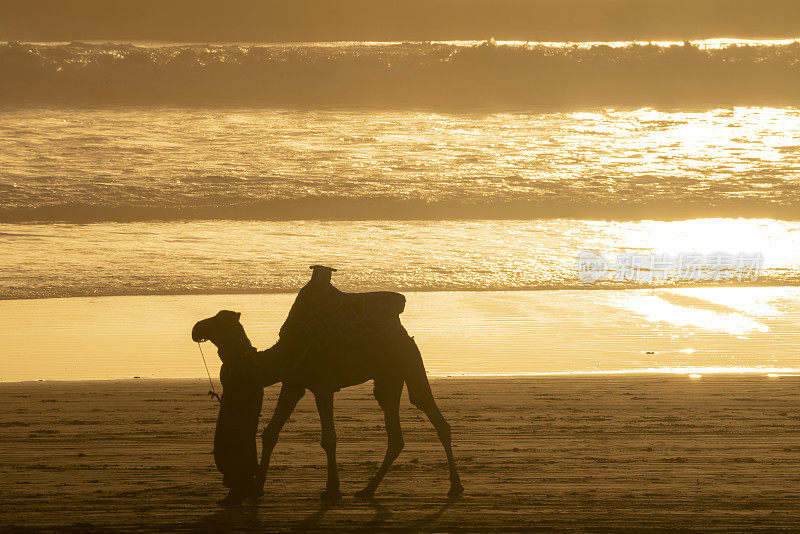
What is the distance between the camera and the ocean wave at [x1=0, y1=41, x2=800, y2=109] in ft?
135

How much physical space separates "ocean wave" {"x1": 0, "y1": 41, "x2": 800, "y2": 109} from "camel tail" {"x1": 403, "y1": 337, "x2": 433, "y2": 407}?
33.5 meters

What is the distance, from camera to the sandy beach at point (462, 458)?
756 centimetres

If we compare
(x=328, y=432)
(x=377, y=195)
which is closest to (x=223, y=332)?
(x=328, y=432)

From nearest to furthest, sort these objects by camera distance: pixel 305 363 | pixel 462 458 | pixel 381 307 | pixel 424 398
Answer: pixel 305 363 < pixel 381 307 < pixel 424 398 < pixel 462 458

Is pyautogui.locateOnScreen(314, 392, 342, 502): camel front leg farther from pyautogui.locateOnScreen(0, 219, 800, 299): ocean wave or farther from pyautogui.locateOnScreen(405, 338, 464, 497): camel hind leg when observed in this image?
pyautogui.locateOnScreen(0, 219, 800, 299): ocean wave

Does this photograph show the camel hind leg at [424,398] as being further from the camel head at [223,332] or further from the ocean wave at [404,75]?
the ocean wave at [404,75]

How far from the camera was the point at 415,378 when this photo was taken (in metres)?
7.93

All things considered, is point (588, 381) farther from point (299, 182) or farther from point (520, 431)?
point (299, 182)

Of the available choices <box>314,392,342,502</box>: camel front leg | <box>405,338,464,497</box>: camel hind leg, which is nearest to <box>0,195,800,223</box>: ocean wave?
<box>405,338,464,497</box>: camel hind leg

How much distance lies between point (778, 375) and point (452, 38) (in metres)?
45.5

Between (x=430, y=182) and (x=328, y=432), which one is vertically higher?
(x=430, y=182)

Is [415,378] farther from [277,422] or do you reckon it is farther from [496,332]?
[496,332]

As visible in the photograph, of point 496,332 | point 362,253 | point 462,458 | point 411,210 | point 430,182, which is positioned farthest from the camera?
point 430,182

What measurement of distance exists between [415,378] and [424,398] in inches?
6.1
